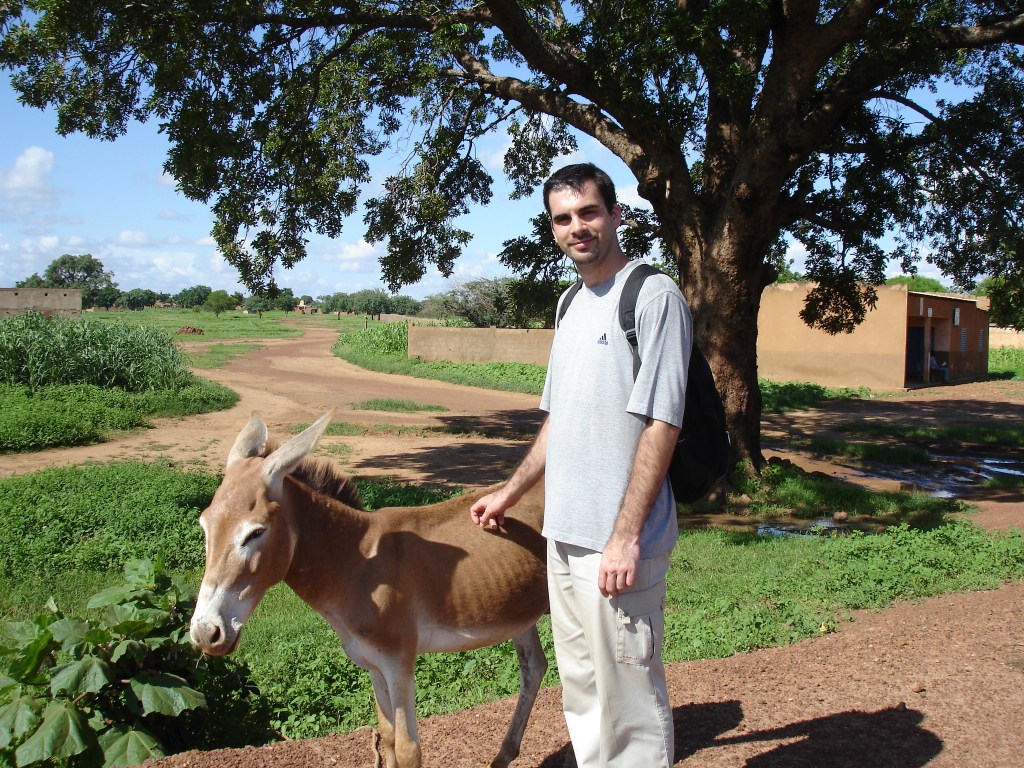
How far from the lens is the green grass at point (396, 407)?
1916cm

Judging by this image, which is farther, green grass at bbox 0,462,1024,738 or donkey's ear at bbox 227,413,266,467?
green grass at bbox 0,462,1024,738

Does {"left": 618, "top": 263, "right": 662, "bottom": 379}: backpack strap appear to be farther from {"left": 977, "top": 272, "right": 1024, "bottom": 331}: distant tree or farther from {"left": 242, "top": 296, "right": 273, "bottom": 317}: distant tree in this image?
{"left": 242, "top": 296, "right": 273, "bottom": 317}: distant tree

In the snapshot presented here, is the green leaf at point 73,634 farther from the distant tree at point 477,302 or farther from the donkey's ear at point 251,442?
the distant tree at point 477,302

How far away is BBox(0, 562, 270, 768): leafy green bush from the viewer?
124 inches

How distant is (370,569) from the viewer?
10.3ft

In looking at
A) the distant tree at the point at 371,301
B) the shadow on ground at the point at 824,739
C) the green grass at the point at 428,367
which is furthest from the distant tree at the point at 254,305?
the shadow on ground at the point at 824,739

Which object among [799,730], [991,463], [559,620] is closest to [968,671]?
[799,730]

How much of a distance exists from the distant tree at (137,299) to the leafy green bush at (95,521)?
348 feet

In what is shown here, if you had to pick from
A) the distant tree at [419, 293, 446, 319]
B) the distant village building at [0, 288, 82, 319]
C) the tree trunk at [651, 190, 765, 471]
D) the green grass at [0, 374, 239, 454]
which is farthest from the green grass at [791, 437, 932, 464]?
the distant tree at [419, 293, 446, 319]

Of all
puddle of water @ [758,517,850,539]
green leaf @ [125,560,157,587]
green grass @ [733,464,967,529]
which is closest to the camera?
green leaf @ [125,560,157,587]

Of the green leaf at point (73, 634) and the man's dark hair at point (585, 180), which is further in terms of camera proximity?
the green leaf at point (73, 634)

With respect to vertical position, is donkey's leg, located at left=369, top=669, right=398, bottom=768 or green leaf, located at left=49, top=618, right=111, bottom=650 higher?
green leaf, located at left=49, top=618, right=111, bottom=650

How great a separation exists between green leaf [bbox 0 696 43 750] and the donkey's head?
1.11 m

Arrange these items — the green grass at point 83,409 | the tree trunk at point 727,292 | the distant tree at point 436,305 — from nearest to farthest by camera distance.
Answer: the tree trunk at point 727,292, the green grass at point 83,409, the distant tree at point 436,305
